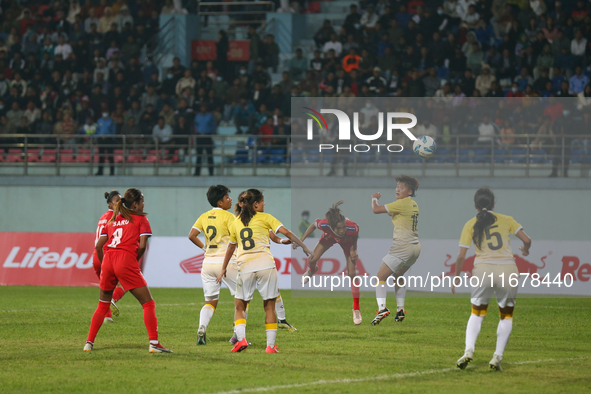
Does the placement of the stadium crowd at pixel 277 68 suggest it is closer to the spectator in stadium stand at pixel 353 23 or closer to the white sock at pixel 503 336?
the spectator in stadium stand at pixel 353 23

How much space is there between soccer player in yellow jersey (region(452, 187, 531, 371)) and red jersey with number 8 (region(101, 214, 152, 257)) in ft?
12.4

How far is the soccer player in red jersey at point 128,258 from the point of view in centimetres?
950

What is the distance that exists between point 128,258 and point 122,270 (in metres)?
0.16

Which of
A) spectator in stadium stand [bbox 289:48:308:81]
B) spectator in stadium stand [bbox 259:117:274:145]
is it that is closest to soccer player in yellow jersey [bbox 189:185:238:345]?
spectator in stadium stand [bbox 259:117:274:145]

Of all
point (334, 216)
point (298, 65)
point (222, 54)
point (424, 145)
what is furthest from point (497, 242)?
point (222, 54)

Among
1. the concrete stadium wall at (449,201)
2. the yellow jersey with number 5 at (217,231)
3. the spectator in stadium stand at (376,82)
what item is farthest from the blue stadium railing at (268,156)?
the yellow jersey with number 5 at (217,231)

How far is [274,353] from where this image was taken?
968cm

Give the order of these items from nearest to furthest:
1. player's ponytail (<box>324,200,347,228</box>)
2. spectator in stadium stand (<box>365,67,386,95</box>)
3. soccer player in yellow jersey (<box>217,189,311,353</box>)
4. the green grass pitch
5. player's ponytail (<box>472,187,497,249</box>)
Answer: the green grass pitch
player's ponytail (<box>472,187,497,249</box>)
soccer player in yellow jersey (<box>217,189,311,353</box>)
player's ponytail (<box>324,200,347,228</box>)
spectator in stadium stand (<box>365,67,386,95</box>)

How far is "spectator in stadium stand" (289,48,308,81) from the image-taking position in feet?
86.8

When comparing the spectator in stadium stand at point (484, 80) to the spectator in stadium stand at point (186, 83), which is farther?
the spectator in stadium stand at point (186, 83)

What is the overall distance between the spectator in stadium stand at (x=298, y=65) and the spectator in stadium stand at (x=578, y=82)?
336 inches

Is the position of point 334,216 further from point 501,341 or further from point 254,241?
point 501,341

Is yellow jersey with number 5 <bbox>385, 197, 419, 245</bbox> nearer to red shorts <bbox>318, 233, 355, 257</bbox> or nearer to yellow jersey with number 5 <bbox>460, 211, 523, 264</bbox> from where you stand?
red shorts <bbox>318, 233, 355, 257</bbox>

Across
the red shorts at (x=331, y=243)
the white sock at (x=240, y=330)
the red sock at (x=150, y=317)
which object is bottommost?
the white sock at (x=240, y=330)
